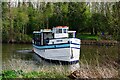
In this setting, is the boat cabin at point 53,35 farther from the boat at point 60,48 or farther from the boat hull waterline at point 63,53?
the boat hull waterline at point 63,53

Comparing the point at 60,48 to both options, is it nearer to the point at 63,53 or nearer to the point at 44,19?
the point at 63,53

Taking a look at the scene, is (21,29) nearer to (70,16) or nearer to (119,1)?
(70,16)

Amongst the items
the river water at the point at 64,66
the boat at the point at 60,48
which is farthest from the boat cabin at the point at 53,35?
the river water at the point at 64,66

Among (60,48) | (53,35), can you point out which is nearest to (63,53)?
(60,48)

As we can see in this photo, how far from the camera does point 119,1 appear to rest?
4.72 m

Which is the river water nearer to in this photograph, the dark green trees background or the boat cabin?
the boat cabin

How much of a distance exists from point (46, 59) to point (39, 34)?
2891mm


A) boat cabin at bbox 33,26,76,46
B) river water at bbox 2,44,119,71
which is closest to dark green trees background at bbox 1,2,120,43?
boat cabin at bbox 33,26,76,46

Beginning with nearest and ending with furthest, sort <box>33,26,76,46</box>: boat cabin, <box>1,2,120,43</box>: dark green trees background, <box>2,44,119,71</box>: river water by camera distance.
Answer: <box>2,44,119,71</box>: river water < <box>33,26,76,46</box>: boat cabin < <box>1,2,120,43</box>: dark green trees background

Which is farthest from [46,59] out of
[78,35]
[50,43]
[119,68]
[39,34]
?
[119,68]

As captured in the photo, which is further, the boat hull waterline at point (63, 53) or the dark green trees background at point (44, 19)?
the dark green trees background at point (44, 19)

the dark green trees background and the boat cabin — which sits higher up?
the dark green trees background

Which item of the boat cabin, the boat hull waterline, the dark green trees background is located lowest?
the boat hull waterline

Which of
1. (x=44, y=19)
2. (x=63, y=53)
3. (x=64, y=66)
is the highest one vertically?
(x=44, y=19)
